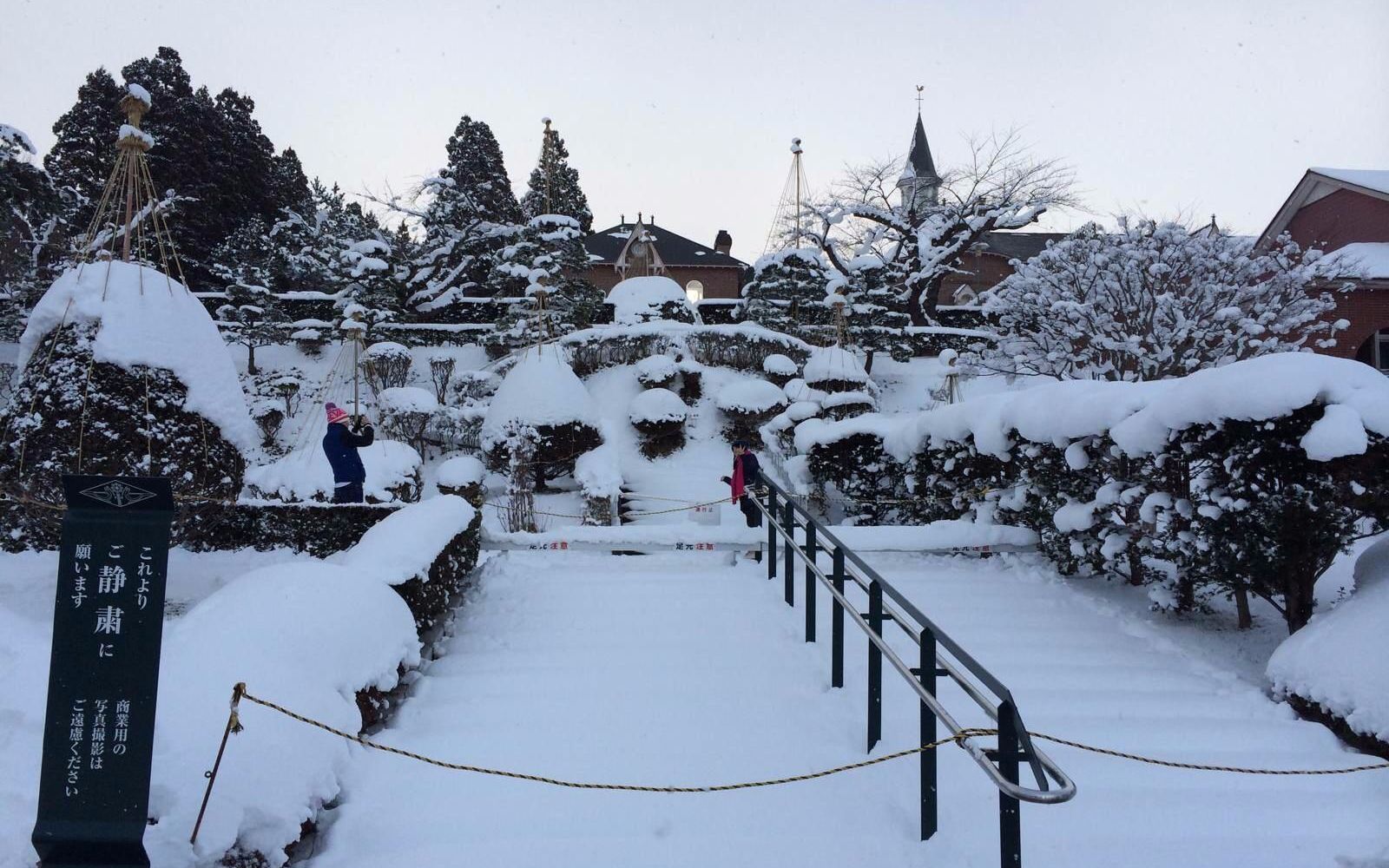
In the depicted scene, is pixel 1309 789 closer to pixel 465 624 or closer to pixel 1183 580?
pixel 1183 580

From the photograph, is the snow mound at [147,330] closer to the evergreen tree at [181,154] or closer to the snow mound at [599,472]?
the snow mound at [599,472]

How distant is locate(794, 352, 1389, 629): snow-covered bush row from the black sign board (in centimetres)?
597

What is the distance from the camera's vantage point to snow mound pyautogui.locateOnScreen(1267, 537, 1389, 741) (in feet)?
14.2

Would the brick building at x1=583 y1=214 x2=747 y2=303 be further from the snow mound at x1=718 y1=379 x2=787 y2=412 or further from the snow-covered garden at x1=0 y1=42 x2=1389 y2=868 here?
the snow-covered garden at x1=0 y1=42 x2=1389 y2=868

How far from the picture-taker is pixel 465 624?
6.46 m

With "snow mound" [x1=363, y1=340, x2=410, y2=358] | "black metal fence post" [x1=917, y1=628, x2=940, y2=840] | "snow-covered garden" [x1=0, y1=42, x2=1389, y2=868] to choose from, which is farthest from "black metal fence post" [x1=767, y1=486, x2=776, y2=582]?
"snow mound" [x1=363, y1=340, x2=410, y2=358]

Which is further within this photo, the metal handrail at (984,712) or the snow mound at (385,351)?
the snow mound at (385,351)

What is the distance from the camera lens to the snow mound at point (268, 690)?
10.2 ft

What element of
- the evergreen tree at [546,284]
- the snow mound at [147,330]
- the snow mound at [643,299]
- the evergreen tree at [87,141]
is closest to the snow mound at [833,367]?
the snow mound at [643,299]

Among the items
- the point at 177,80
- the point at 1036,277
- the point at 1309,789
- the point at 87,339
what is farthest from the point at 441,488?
the point at 177,80

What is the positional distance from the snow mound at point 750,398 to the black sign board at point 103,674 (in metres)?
16.1

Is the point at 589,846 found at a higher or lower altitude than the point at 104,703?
lower

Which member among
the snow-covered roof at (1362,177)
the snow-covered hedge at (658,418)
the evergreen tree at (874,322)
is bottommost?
the snow-covered hedge at (658,418)

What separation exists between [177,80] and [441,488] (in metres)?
29.4
